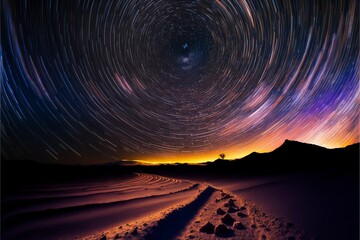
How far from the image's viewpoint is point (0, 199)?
6578 mm

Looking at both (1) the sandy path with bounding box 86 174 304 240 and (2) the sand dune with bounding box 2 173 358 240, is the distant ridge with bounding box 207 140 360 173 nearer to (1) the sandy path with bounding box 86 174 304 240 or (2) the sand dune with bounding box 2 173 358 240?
(2) the sand dune with bounding box 2 173 358 240

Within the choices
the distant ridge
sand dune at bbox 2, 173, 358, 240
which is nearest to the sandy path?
sand dune at bbox 2, 173, 358, 240

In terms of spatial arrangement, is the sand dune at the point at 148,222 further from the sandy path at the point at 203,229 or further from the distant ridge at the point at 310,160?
the distant ridge at the point at 310,160

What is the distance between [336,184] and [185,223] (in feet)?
13.9

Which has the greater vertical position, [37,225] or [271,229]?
[271,229]

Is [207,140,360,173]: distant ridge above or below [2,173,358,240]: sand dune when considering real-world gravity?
above

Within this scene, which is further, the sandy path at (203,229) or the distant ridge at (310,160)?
the distant ridge at (310,160)

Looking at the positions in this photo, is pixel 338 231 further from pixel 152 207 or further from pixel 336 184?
pixel 152 207

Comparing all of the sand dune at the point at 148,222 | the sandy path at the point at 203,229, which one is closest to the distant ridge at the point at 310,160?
the sand dune at the point at 148,222

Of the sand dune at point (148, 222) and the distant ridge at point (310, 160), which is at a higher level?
the distant ridge at point (310, 160)

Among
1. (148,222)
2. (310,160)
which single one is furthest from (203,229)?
(310,160)

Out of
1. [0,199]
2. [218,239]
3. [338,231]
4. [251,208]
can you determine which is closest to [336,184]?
[251,208]

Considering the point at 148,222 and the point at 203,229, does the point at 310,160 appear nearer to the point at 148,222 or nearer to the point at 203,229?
the point at 203,229

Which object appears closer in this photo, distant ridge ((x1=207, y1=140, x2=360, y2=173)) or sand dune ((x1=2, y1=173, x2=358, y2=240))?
sand dune ((x1=2, y1=173, x2=358, y2=240))
